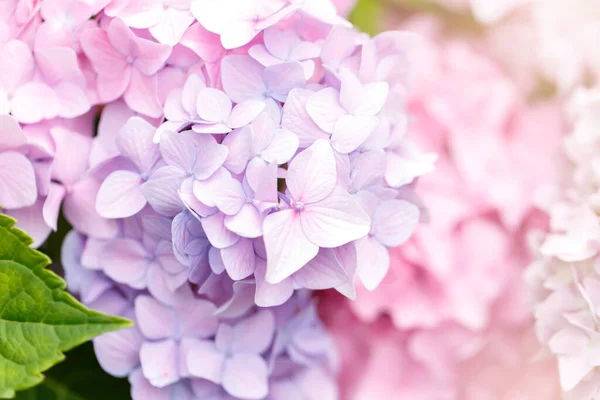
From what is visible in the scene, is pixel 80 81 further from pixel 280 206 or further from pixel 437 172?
pixel 437 172

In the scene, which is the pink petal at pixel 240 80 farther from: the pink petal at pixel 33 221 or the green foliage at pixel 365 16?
the green foliage at pixel 365 16

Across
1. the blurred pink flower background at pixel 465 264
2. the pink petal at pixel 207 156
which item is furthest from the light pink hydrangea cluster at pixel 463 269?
the pink petal at pixel 207 156

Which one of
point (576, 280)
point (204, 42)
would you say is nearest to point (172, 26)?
point (204, 42)

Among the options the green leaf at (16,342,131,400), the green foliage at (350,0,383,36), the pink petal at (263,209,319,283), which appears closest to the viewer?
the pink petal at (263,209,319,283)

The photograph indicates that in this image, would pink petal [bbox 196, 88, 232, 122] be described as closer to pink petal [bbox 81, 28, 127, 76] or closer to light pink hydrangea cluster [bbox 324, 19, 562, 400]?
pink petal [bbox 81, 28, 127, 76]

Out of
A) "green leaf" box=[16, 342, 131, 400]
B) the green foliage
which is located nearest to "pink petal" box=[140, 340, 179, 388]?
"green leaf" box=[16, 342, 131, 400]

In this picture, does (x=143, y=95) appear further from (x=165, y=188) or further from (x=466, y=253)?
(x=466, y=253)
